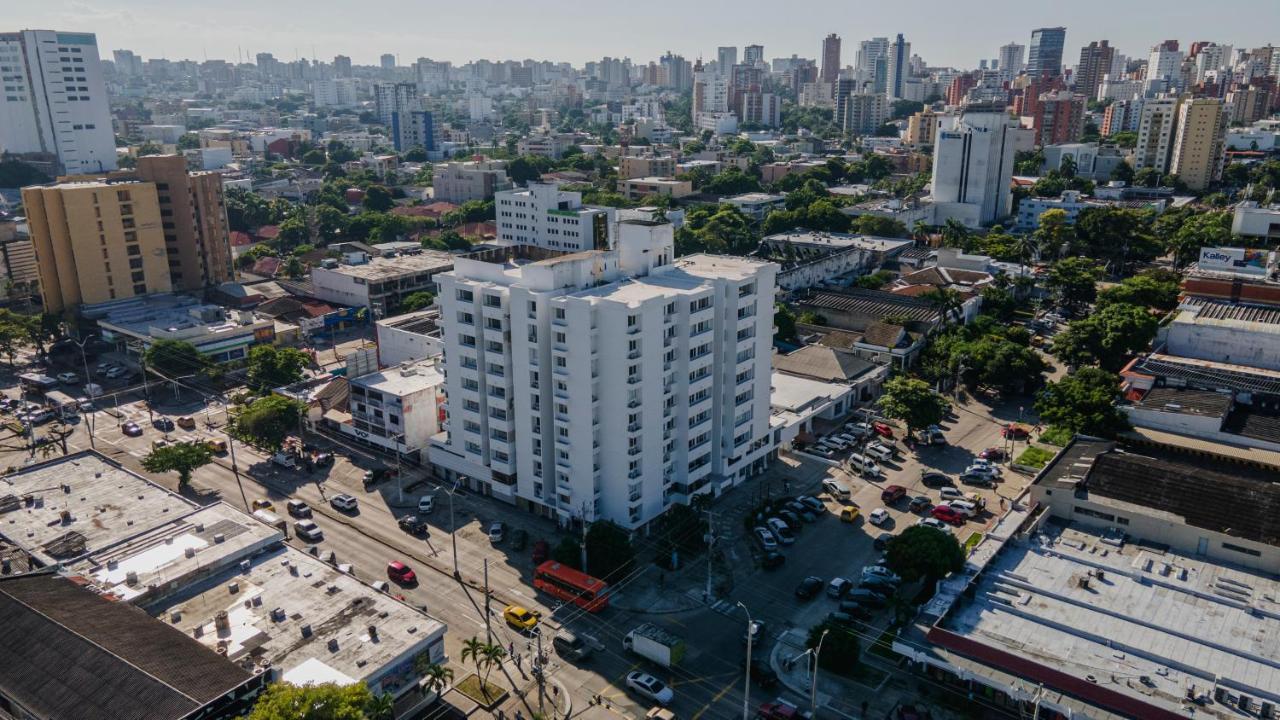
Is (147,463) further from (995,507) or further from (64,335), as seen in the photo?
(995,507)

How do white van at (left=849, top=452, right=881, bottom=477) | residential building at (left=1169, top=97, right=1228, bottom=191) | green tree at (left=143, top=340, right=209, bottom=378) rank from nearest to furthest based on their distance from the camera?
1. white van at (left=849, top=452, right=881, bottom=477)
2. green tree at (left=143, top=340, right=209, bottom=378)
3. residential building at (left=1169, top=97, right=1228, bottom=191)

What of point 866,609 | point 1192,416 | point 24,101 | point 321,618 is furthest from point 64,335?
point 24,101

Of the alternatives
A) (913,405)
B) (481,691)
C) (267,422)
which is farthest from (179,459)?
(913,405)

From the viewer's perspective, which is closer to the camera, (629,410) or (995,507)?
(629,410)

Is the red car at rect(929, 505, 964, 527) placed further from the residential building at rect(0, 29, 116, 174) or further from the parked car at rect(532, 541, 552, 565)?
the residential building at rect(0, 29, 116, 174)

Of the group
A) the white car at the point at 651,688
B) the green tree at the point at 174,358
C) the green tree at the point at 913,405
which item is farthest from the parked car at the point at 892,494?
the green tree at the point at 174,358

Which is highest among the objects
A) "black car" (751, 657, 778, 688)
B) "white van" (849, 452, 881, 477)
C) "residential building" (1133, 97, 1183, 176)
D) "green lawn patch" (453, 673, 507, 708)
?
"residential building" (1133, 97, 1183, 176)

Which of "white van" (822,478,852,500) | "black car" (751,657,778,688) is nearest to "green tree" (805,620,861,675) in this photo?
"black car" (751,657,778,688)

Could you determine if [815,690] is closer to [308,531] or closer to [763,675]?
[763,675]
